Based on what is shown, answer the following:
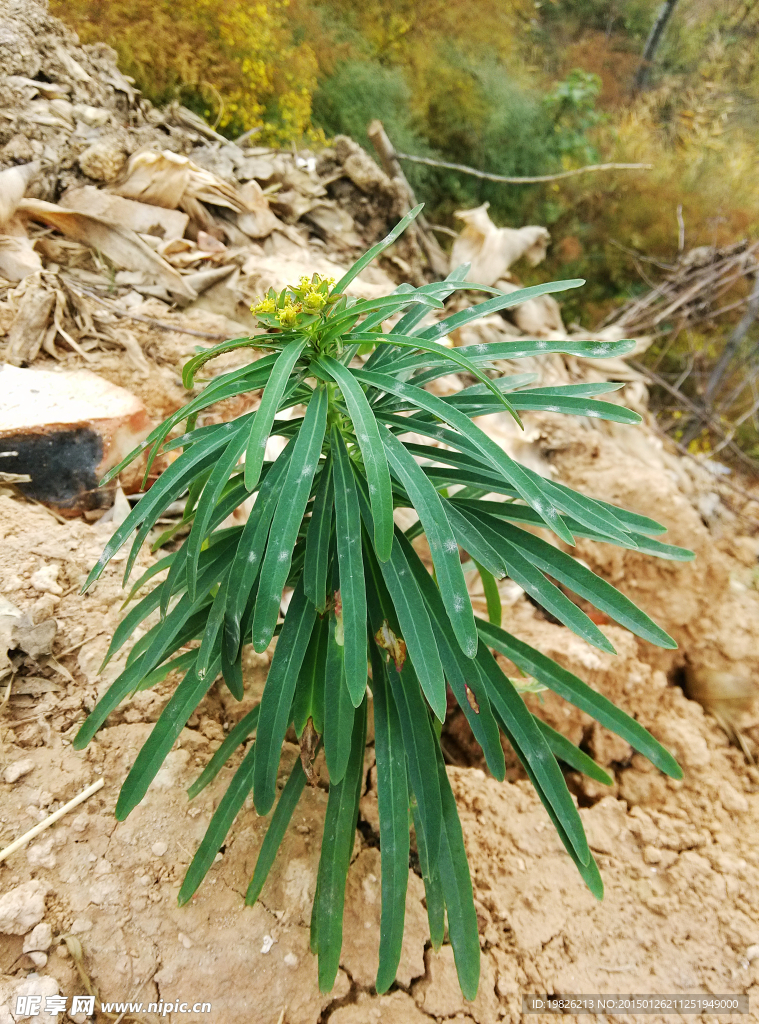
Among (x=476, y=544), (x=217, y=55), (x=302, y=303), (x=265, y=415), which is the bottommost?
(x=476, y=544)

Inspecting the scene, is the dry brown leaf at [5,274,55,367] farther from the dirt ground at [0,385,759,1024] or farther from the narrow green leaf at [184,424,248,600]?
the narrow green leaf at [184,424,248,600]

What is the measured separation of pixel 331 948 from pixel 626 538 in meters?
0.83

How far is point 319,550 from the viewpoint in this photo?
101 centimetres

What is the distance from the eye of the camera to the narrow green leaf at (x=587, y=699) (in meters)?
1.14

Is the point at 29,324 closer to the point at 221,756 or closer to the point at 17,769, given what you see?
the point at 17,769

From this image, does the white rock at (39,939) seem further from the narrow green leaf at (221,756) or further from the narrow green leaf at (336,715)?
the narrow green leaf at (336,715)

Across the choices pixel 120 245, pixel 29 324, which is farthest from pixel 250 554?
pixel 120 245

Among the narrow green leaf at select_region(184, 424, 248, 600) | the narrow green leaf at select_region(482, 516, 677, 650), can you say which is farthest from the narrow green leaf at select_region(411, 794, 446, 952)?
the narrow green leaf at select_region(184, 424, 248, 600)

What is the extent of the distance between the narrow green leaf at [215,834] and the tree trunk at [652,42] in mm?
5522

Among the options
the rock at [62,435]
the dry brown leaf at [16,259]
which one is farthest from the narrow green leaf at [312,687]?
the dry brown leaf at [16,259]

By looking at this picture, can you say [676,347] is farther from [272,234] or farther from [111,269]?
[111,269]

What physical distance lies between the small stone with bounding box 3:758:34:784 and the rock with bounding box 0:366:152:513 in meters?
0.72

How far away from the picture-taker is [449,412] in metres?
0.90

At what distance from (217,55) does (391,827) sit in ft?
9.96
